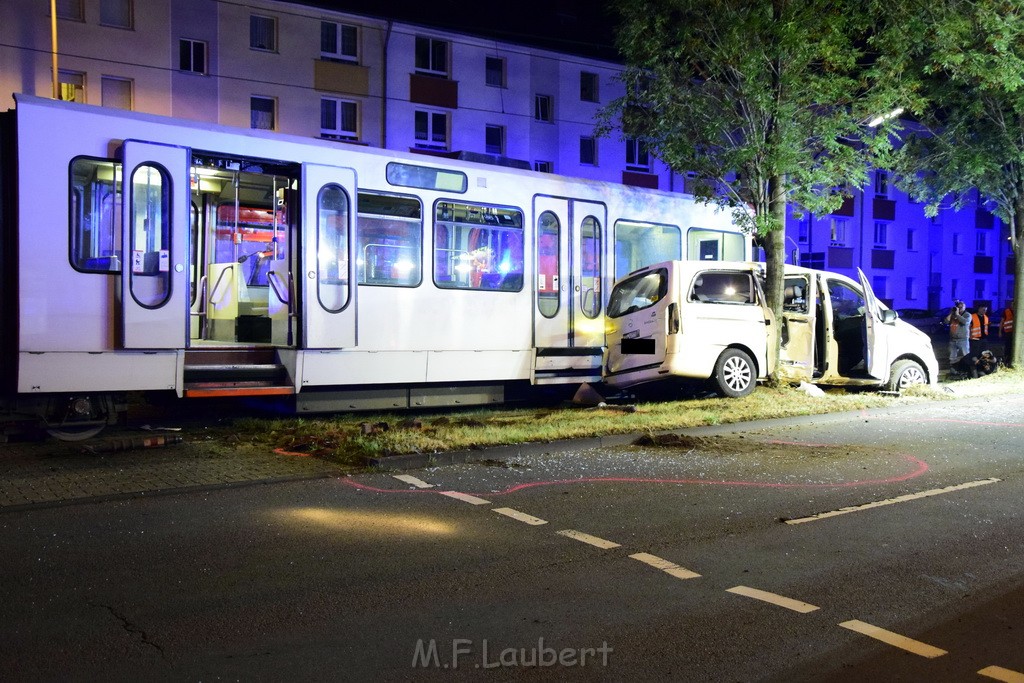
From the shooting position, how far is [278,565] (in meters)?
5.35

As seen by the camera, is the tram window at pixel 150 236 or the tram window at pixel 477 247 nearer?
the tram window at pixel 150 236

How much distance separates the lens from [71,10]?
2761cm

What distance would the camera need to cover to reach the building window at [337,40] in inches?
1265

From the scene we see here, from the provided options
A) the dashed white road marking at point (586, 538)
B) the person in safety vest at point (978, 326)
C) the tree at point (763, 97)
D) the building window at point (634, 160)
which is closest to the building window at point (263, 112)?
the building window at point (634, 160)

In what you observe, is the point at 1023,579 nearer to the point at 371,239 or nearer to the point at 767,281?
the point at 371,239

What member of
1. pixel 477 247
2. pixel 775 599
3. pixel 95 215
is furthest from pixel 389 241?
pixel 775 599

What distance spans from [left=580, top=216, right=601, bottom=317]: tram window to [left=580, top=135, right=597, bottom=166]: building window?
24.4m

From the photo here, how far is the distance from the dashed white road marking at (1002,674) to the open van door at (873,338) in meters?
11.0

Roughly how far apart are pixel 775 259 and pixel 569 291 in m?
3.44

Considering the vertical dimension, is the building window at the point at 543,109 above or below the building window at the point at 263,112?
above

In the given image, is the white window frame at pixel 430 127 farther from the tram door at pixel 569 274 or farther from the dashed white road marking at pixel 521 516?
the dashed white road marking at pixel 521 516

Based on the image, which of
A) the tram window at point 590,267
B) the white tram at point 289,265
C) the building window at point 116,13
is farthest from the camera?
the building window at point 116,13

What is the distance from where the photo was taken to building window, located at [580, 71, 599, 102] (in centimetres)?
3800

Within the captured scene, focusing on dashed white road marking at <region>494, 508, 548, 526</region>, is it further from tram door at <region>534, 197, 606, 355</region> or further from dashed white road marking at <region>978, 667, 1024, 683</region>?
tram door at <region>534, 197, 606, 355</region>
